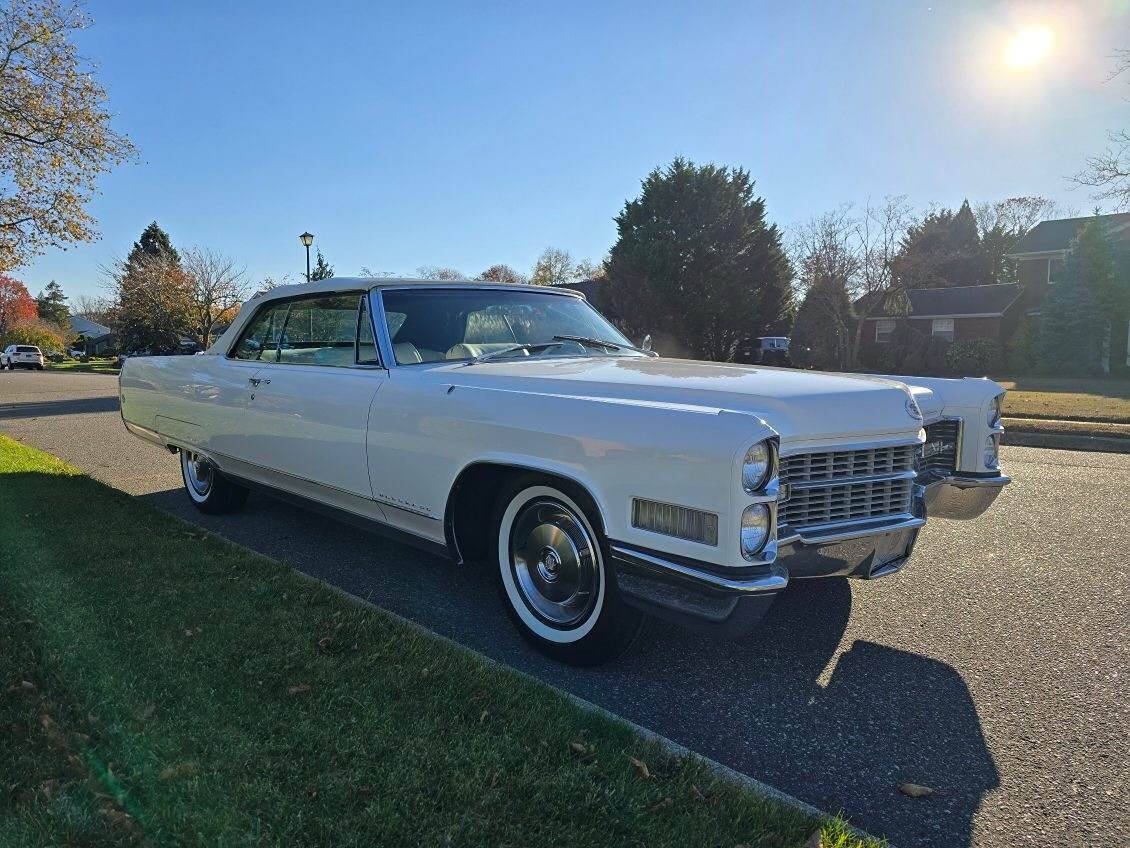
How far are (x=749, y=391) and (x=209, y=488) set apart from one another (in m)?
4.48

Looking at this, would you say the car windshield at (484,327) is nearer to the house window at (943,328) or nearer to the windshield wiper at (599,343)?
the windshield wiper at (599,343)

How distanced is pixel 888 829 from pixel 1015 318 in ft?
128

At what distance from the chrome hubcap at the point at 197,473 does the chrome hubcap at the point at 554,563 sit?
3.45m

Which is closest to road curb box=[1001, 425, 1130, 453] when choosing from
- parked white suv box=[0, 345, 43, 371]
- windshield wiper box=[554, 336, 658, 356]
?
windshield wiper box=[554, 336, 658, 356]

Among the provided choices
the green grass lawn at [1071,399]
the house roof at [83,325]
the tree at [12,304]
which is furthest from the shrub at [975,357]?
the house roof at [83,325]

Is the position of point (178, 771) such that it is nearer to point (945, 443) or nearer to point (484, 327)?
point (484, 327)

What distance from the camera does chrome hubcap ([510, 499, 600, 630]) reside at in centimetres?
310

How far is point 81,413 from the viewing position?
14.2 meters

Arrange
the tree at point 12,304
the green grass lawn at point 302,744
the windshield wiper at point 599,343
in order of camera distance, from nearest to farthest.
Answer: the green grass lawn at point 302,744, the windshield wiper at point 599,343, the tree at point 12,304

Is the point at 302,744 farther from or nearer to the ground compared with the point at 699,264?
nearer to the ground

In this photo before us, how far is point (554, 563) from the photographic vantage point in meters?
3.22

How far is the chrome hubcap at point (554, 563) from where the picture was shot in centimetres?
310

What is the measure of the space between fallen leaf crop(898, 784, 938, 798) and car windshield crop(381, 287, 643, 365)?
104 inches

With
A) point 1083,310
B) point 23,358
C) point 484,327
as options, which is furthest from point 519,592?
point 23,358
